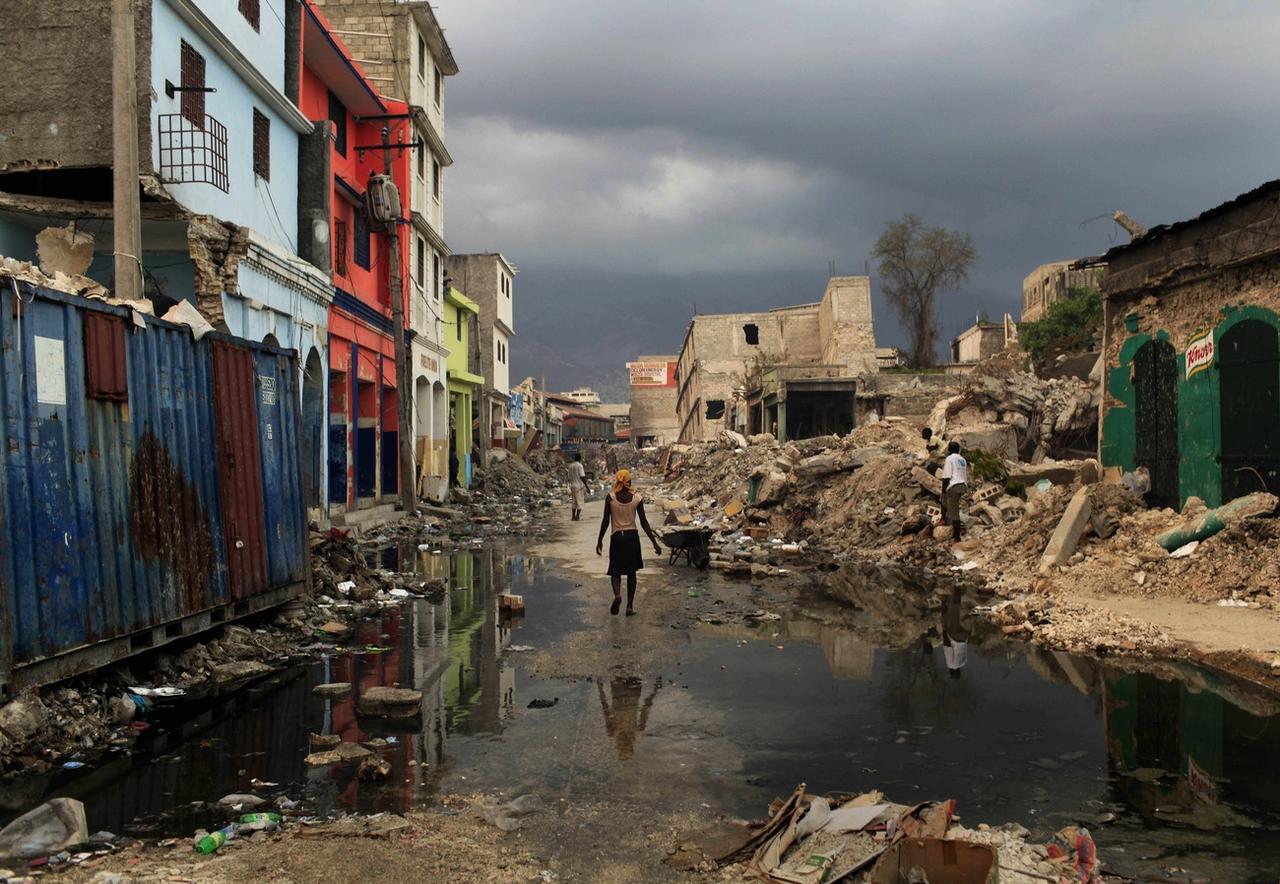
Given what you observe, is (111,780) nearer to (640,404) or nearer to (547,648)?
(547,648)

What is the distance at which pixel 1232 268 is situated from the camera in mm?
12625

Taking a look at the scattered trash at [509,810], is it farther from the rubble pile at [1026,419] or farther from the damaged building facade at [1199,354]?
the rubble pile at [1026,419]

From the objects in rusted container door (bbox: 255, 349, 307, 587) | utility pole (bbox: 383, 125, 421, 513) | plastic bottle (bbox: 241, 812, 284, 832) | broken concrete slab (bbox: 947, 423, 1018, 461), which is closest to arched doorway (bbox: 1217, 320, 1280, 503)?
broken concrete slab (bbox: 947, 423, 1018, 461)

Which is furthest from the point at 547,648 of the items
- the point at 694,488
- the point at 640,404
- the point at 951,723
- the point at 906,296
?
the point at 640,404

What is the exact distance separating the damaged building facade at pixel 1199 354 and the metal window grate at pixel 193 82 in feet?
47.0

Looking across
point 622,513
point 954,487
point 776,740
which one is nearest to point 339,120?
point 622,513

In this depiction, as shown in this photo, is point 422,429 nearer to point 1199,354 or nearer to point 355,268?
point 355,268

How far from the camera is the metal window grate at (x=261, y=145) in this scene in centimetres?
1675

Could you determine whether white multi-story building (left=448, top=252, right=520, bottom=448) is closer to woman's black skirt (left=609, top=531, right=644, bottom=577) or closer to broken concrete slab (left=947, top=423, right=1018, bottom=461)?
broken concrete slab (left=947, top=423, right=1018, bottom=461)

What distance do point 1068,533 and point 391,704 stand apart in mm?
9973

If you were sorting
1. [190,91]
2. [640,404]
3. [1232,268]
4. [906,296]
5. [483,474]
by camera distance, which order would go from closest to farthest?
[1232,268], [190,91], [483,474], [906,296], [640,404]

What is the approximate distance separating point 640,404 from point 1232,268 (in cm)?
8114

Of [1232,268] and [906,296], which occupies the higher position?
[906,296]

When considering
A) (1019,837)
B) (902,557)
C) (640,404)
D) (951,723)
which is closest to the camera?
(1019,837)
